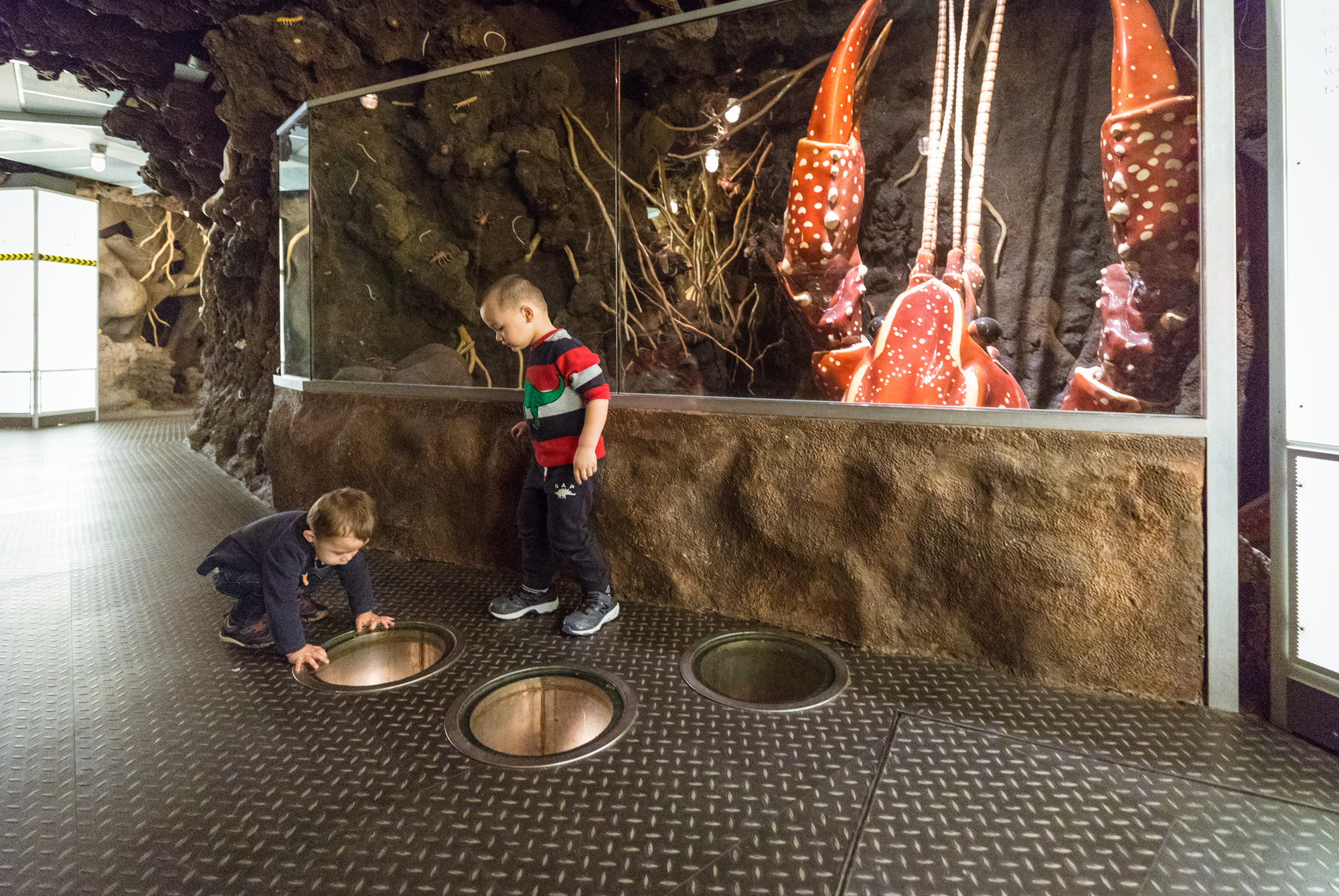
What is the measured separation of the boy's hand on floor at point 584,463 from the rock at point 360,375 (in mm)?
1764

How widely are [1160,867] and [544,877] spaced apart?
49.9 inches

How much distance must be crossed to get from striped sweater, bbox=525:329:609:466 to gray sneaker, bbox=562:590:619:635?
56 centimetres

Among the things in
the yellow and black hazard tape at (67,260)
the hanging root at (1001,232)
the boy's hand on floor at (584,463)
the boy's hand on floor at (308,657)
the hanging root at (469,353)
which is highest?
the yellow and black hazard tape at (67,260)

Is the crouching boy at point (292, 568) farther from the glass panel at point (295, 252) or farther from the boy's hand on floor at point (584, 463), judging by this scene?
the glass panel at point (295, 252)

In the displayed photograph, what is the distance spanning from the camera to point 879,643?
2.44 m

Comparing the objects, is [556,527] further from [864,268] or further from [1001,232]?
[1001,232]

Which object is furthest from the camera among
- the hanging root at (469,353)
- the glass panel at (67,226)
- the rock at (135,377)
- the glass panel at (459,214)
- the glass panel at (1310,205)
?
the rock at (135,377)

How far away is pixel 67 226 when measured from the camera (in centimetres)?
957

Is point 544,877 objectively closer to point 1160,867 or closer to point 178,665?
point 1160,867

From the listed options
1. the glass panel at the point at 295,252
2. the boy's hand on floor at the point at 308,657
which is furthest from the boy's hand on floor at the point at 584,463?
the glass panel at the point at 295,252

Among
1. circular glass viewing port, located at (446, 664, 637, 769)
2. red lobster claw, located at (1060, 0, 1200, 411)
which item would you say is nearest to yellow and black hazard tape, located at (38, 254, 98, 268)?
circular glass viewing port, located at (446, 664, 637, 769)

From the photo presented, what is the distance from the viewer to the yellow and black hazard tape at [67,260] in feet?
30.5

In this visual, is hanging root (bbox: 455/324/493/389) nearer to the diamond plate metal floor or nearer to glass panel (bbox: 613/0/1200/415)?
glass panel (bbox: 613/0/1200/415)

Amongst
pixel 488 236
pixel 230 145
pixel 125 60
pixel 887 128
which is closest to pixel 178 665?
pixel 488 236
